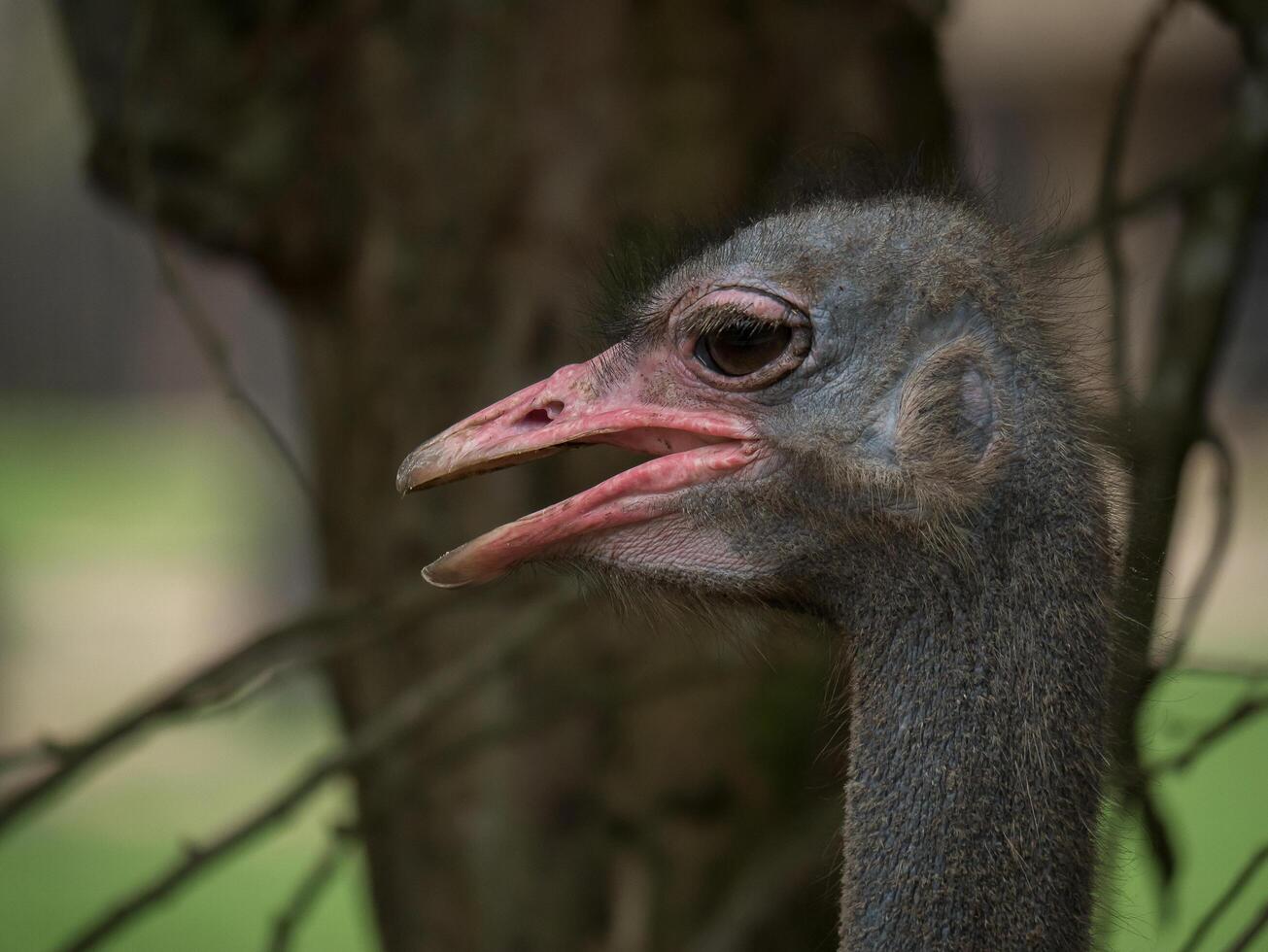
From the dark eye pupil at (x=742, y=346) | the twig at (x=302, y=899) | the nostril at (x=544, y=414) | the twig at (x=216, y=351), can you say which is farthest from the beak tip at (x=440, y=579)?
the twig at (x=302, y=899)

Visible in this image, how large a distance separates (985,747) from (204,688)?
1.45 metres

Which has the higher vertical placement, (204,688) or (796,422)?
(204,688)

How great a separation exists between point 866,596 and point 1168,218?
250 inches

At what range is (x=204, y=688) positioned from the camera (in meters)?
2.67

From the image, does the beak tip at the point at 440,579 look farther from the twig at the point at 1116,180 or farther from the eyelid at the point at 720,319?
the twig at the point at 1116,180

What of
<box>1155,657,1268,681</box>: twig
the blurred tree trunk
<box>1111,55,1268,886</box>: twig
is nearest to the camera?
<box>1155,657,1268,681</box>: twig

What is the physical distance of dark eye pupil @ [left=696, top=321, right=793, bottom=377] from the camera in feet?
6.15

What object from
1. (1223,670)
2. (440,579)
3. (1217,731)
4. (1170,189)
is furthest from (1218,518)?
(440,579)

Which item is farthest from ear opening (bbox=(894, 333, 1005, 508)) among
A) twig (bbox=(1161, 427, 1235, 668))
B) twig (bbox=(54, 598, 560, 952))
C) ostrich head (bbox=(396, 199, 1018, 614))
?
twig (bbox=(54, 598, 560, 952))

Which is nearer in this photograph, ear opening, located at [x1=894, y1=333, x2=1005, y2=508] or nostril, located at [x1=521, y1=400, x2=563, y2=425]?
ear opening, located at [x1=894, y1=333, x2=1005, y2=508]

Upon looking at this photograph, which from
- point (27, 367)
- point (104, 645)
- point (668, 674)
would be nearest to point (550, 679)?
point (668, 674)

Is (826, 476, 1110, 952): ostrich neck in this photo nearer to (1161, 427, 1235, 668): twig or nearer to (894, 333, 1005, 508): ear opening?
(894, 333, 1005, 508): ear opening

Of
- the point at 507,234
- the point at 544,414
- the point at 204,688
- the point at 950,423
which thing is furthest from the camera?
the point at 507,234

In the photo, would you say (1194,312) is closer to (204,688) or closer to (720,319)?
(720,319)
